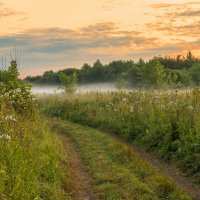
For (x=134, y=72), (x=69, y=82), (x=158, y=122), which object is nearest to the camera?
(x=158, y=122)

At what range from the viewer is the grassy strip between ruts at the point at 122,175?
9703 millimetres

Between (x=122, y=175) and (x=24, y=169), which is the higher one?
(x=24, y=169)

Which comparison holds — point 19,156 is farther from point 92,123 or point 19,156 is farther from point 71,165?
point 92,123

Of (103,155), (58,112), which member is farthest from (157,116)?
(58,112)

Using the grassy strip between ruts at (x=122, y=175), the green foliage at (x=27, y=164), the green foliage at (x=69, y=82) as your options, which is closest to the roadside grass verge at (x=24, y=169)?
the green foliage at (x=27, y=164)

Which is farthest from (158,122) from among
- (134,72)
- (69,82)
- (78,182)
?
(134,72)

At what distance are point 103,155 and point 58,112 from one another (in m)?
15.8

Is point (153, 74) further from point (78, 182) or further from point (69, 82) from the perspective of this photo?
point (78, 182)

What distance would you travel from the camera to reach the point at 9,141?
884 cm

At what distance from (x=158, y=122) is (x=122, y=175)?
5.97 meters

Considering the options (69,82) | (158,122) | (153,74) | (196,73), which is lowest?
(158,122)

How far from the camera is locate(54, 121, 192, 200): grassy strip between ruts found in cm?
970

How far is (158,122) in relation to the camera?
54.7 feet

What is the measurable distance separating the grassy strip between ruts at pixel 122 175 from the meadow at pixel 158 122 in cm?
137
